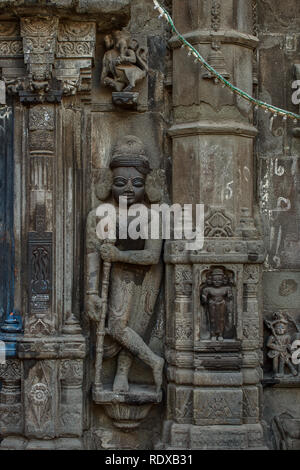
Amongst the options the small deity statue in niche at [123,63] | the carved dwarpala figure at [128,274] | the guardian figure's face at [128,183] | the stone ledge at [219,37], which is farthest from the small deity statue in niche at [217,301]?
the stone ledge at [219,37]

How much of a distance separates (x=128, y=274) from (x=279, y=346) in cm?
162

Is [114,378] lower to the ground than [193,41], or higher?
lower

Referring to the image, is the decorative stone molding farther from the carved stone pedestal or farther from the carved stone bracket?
the carved stone pedestal

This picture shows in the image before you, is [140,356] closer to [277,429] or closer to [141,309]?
[141,309]

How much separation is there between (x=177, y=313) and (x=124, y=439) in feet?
4.46

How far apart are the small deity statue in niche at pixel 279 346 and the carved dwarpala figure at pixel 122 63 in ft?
8.74

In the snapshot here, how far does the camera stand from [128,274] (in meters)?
7.50

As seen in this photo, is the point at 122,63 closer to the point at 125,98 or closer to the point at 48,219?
the point at 125,98

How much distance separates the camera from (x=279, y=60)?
7.75 metres

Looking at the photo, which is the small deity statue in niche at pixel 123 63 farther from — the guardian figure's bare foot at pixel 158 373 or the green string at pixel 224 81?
the guardian figure's bare foot at pixel 158 373

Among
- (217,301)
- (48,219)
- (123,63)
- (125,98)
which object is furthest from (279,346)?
(123,63)

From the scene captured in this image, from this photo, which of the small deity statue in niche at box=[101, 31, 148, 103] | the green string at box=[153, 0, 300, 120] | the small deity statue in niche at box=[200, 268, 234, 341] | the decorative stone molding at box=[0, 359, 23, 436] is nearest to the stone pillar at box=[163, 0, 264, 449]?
the small deity statue in niche at box=[200, 268, 234, 341]

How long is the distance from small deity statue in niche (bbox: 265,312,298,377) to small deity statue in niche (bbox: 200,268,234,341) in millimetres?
568

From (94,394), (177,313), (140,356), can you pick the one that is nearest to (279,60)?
(177,313)
